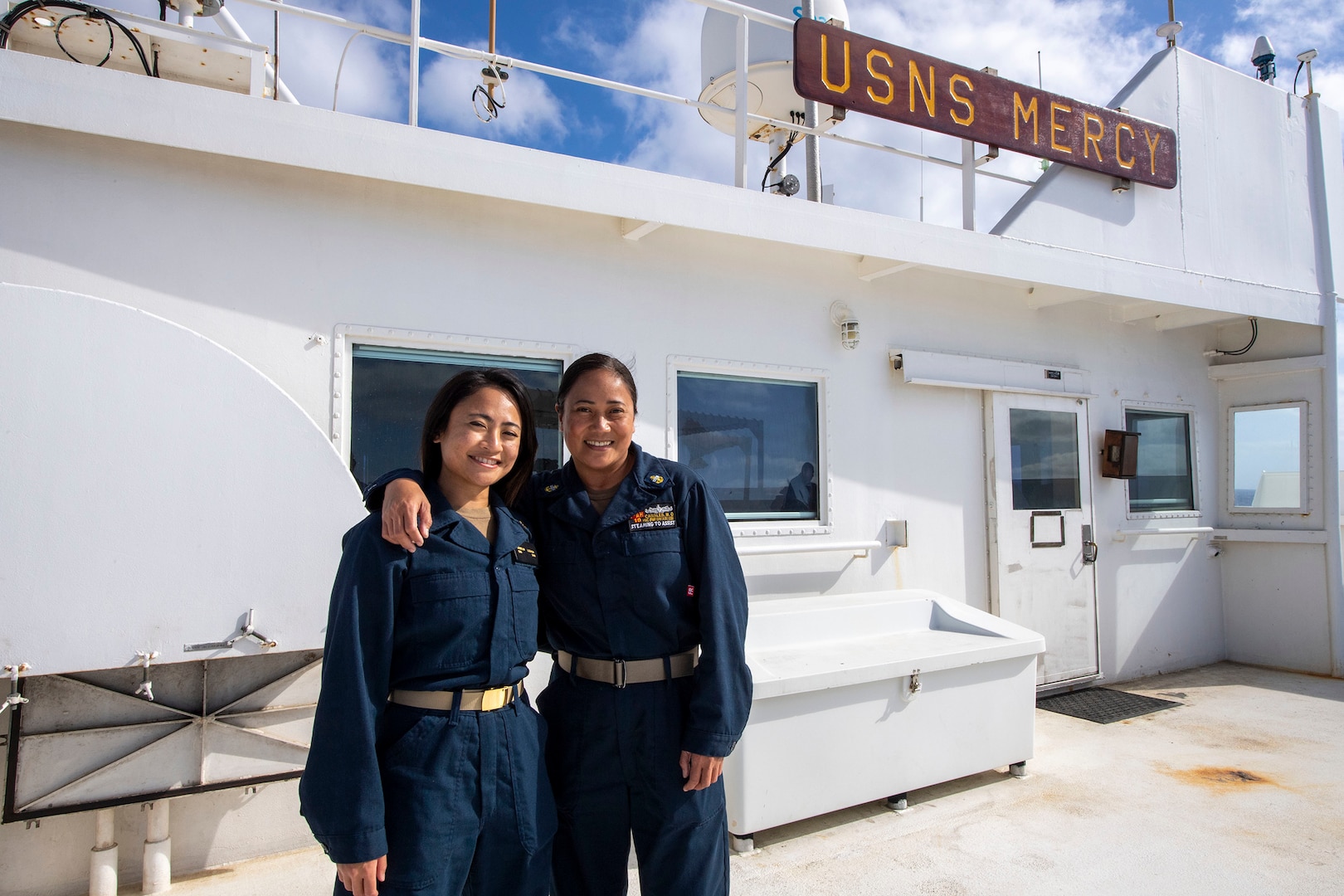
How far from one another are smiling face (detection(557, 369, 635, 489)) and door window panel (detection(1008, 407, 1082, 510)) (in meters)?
4.34

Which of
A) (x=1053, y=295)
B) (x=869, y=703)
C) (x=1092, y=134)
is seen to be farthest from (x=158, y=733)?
(x=1092, y=134)

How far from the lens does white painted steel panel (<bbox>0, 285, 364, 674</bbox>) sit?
240 centimetres

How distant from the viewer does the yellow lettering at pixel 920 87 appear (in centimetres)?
479

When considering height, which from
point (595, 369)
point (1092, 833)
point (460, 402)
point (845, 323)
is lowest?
point (1092, 833)

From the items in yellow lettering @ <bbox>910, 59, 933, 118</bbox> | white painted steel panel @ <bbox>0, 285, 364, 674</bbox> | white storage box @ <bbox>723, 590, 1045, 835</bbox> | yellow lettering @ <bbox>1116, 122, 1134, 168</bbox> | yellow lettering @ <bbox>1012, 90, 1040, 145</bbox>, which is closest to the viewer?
white painted steel panel @ <bbox>0, 285, 364, 674</bbox>

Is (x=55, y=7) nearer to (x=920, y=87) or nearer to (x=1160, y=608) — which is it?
(x=920, y=87)

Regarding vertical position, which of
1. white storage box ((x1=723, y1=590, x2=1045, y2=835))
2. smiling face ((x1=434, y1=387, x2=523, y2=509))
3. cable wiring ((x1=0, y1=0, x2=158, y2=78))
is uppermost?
cable wiring ((x1=0, y1=0, x2=158, y2=78))

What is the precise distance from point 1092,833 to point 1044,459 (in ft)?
9.72

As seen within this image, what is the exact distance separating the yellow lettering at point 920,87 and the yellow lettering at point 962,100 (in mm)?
173

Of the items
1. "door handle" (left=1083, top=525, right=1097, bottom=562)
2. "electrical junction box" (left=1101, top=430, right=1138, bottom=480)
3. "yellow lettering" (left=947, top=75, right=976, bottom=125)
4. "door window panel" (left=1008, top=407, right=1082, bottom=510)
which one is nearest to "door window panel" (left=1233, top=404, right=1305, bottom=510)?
"electrical junction box" (left=1101, top=430, right=1138, bottom=480)

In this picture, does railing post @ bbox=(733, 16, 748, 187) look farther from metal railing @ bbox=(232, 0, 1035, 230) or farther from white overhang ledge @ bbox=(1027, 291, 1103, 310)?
white overhang ledge @ bbox=(1027, 291, 1103, 310)

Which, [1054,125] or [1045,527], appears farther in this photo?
[1045,527]

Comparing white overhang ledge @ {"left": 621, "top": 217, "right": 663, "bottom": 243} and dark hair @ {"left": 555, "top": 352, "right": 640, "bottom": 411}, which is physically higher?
white overhang ledge @ {"left": 621, "top": 217, "right": 663, "bottom": 243}

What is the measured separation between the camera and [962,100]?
500 centimetres
